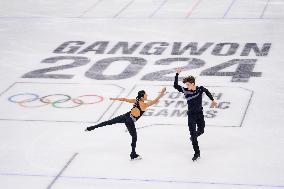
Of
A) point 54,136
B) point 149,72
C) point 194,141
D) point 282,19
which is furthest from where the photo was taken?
point 282,19

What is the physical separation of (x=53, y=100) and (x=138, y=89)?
232 cm

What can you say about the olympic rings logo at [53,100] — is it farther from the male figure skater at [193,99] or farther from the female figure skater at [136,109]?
the male figure skater at [193,99]

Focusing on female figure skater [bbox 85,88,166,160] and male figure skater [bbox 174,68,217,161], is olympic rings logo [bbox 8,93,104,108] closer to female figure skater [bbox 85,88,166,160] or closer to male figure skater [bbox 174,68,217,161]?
female figure skater [bbox 85,88,166,160]

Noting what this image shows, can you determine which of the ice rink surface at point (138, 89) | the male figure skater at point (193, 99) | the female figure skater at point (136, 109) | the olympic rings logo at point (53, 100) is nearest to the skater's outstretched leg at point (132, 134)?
the female figure skater at point (136, 109)

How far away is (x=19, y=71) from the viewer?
20.5 metres

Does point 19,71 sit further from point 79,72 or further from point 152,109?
point 152,109

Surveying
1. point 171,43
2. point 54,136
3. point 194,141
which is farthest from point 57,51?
point 194,141

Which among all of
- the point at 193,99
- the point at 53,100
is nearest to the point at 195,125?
the point at 193,99

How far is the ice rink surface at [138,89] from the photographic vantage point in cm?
1342

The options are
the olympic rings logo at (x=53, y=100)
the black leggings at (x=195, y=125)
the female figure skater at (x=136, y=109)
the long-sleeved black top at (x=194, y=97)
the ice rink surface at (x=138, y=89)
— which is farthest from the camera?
the olympic rings logo at (x=53, y=100)

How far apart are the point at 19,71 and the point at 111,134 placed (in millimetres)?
6092

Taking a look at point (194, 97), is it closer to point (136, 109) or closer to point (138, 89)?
point (136, 109)

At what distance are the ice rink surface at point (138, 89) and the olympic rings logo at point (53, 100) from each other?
3 cm

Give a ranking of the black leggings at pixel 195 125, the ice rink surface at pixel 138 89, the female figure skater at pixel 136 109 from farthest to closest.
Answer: the ice rink surface at pixel 138 89 → the black leggings at pixel 195 125 → the female figure skater at pixel 136 109
